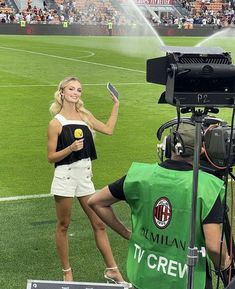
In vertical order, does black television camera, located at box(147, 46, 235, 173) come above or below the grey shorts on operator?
above

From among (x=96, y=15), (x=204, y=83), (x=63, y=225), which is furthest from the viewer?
(x=96, y=15)

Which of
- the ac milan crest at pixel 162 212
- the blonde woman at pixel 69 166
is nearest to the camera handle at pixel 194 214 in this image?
the ac milan crest at pixel 162 212

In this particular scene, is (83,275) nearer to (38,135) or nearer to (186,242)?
(186,242)

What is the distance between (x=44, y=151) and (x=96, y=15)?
2053 inches

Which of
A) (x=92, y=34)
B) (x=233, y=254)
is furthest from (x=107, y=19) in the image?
(x=233, y=254)

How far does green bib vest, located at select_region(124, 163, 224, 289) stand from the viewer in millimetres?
3330

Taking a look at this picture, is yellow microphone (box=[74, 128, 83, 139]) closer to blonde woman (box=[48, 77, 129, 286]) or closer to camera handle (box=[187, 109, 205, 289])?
blonde woman (box=[48, 77, 129, 286])

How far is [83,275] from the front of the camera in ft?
18.9

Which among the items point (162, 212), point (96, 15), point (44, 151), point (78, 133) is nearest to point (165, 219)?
point (162, 212)

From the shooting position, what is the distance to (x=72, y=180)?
5465mm

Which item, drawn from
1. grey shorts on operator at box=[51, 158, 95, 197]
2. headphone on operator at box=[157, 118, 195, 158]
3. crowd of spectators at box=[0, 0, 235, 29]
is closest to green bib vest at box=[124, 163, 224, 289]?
headphone on operator at box=[157, 118, 195, 158]

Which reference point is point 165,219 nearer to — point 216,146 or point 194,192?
point 194,192

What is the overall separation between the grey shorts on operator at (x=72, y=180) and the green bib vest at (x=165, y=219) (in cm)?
193

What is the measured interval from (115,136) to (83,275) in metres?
7.03
